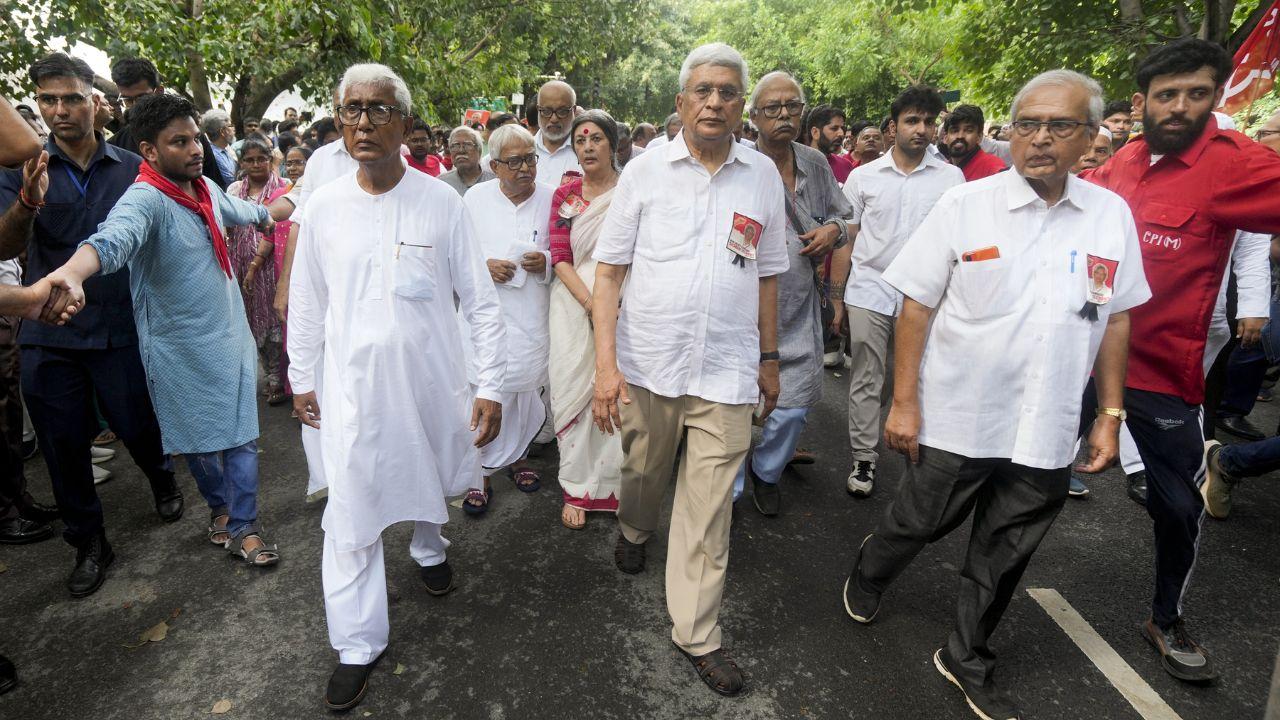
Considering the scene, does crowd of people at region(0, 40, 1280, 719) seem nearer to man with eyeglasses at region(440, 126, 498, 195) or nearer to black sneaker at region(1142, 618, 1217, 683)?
black sneaker at region(1142, 618, 1217, 683)

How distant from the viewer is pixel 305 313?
8.77 feet

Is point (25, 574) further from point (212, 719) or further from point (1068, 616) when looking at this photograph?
point (1068, 616)

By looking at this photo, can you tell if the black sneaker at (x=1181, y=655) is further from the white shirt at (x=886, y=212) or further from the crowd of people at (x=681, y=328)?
the white shirt at (x=886, y=212)

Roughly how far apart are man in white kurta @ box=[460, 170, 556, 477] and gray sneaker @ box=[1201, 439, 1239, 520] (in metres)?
3.76

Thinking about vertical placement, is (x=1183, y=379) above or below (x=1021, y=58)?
below

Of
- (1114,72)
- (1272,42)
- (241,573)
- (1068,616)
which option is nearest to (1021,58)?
(1114,72)

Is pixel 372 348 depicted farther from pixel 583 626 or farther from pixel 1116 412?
pixel 1116 412

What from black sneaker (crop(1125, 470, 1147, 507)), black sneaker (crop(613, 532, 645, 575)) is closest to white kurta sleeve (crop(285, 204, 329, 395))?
black sneaker (crop(613, 532, 645, 575))

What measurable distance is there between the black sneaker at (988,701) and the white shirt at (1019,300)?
34.0 inches

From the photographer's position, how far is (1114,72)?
10.5 meters

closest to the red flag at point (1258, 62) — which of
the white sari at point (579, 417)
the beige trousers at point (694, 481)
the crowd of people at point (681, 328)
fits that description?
the crowd of people at point (681, 328)

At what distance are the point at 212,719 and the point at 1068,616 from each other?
11.3 ft

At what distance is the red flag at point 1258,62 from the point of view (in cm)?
618

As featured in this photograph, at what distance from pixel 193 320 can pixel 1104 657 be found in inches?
165
